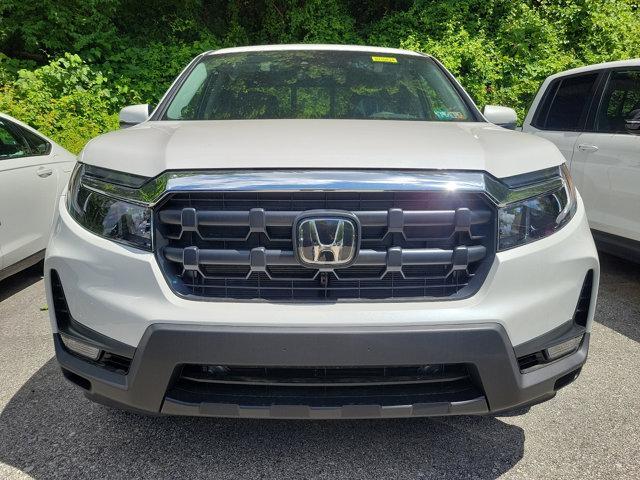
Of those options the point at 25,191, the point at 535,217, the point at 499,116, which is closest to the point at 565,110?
the point at 499,116

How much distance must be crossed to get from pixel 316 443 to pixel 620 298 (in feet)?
10.4

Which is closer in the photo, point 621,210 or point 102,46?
point 621,210

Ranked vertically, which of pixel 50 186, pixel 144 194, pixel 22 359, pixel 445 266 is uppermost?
pixel 144 194

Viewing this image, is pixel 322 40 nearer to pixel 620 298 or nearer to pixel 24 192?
pixel 24 192

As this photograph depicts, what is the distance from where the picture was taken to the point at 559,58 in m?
10.4

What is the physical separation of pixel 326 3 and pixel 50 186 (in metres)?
8.90

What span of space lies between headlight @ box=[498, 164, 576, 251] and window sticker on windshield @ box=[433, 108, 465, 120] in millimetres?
917

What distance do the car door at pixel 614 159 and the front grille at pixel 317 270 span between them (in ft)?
9.27

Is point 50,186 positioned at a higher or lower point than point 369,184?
lower

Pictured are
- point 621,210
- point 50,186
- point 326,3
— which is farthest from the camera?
point 326,3

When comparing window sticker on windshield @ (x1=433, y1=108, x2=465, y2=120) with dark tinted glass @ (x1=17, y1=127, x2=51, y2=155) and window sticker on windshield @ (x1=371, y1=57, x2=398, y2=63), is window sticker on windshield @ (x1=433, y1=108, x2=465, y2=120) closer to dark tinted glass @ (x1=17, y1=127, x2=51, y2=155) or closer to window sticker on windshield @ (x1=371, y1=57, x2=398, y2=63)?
window sticker on windshield @ (x1=371, y1=57, x2=398, y2=63)

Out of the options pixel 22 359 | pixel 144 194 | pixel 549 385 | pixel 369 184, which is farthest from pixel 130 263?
pixel 22 359

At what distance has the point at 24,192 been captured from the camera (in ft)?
14.1

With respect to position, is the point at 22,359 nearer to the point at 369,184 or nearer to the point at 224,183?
the point at 224,183
